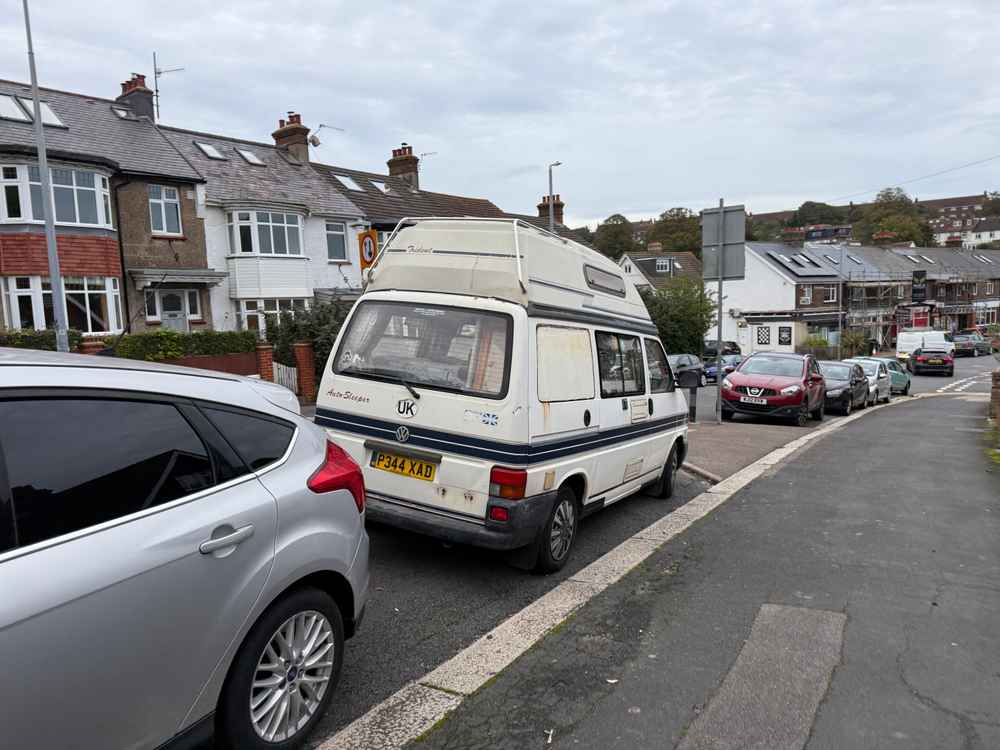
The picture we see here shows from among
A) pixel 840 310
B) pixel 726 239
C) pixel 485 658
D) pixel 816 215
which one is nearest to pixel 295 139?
pixel 726 239

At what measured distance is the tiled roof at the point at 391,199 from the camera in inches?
1268

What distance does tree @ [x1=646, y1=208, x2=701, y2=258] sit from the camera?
280 feet

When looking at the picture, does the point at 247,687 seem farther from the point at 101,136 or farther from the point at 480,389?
the point at 101,136

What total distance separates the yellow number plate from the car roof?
1.72 meters

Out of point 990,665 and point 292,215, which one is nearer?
point 990,665

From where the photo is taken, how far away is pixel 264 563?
9.34ft

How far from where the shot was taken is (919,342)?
1806 inches

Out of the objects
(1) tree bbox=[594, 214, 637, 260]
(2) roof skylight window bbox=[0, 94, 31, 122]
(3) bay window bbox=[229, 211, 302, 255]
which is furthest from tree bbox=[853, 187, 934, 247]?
(2) roof skylight window bbox=[0, 94, 31, 122]

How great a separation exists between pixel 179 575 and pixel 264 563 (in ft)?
1.28

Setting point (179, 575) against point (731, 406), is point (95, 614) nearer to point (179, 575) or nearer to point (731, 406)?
point (179, 575)

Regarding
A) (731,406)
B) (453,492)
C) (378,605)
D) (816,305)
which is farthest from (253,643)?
(816,305)

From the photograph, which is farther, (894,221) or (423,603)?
(894,221)

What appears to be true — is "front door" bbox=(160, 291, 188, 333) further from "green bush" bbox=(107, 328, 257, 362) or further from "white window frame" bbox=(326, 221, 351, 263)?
"green bush" bbox=(107, 328, 257, 362)

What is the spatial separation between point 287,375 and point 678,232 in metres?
76.7
